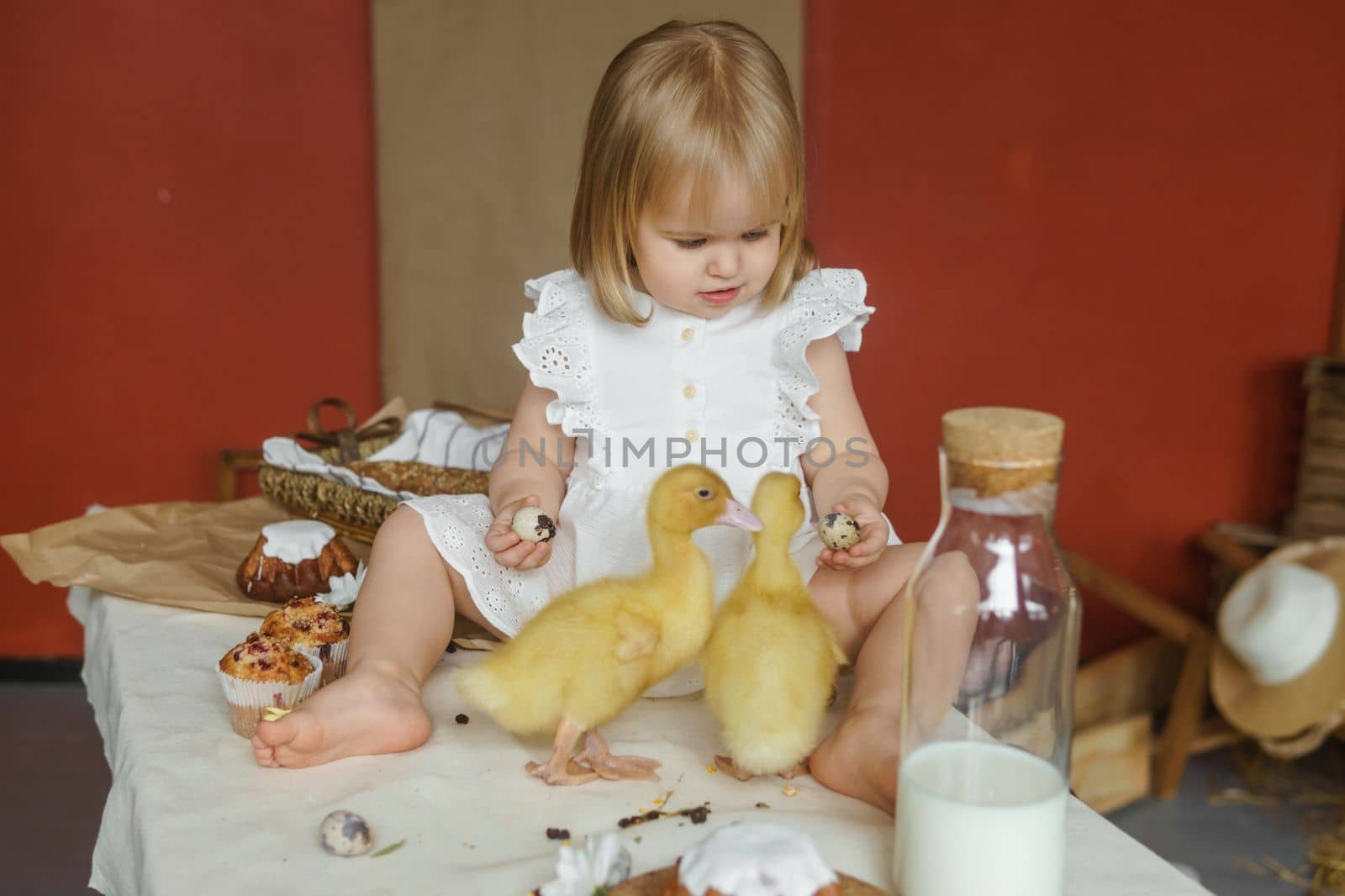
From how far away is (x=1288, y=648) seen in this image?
6.31 ft

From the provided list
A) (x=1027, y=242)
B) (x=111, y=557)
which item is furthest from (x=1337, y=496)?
(x=111, y=557)

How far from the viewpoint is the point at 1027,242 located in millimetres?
2367

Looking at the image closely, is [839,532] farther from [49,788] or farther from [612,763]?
[49,788]

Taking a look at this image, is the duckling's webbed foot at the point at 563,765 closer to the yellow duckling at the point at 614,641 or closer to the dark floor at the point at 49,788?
the yellow duckling at the point at 614,641

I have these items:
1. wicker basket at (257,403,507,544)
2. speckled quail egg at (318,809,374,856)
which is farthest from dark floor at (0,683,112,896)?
speckled quail egg at (318,809,374,856)

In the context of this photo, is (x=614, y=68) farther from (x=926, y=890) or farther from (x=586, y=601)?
(x=926, y=890)

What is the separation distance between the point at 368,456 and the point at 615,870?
124cm

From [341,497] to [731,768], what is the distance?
2.54 ft

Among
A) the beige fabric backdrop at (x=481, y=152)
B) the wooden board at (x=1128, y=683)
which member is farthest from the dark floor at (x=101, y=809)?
the beige fabric backdrop at (x=481, y=152)

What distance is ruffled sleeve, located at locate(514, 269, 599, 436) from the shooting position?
54.2 inches

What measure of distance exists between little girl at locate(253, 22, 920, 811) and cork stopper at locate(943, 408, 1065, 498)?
288 mm

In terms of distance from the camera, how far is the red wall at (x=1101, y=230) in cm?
228

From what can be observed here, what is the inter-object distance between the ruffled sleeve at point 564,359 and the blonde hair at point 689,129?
121 millimetres

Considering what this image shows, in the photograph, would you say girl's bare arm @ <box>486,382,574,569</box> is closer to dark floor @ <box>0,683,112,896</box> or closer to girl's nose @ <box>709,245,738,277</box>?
girl's nose @ <box>709,245,738,277</box>
